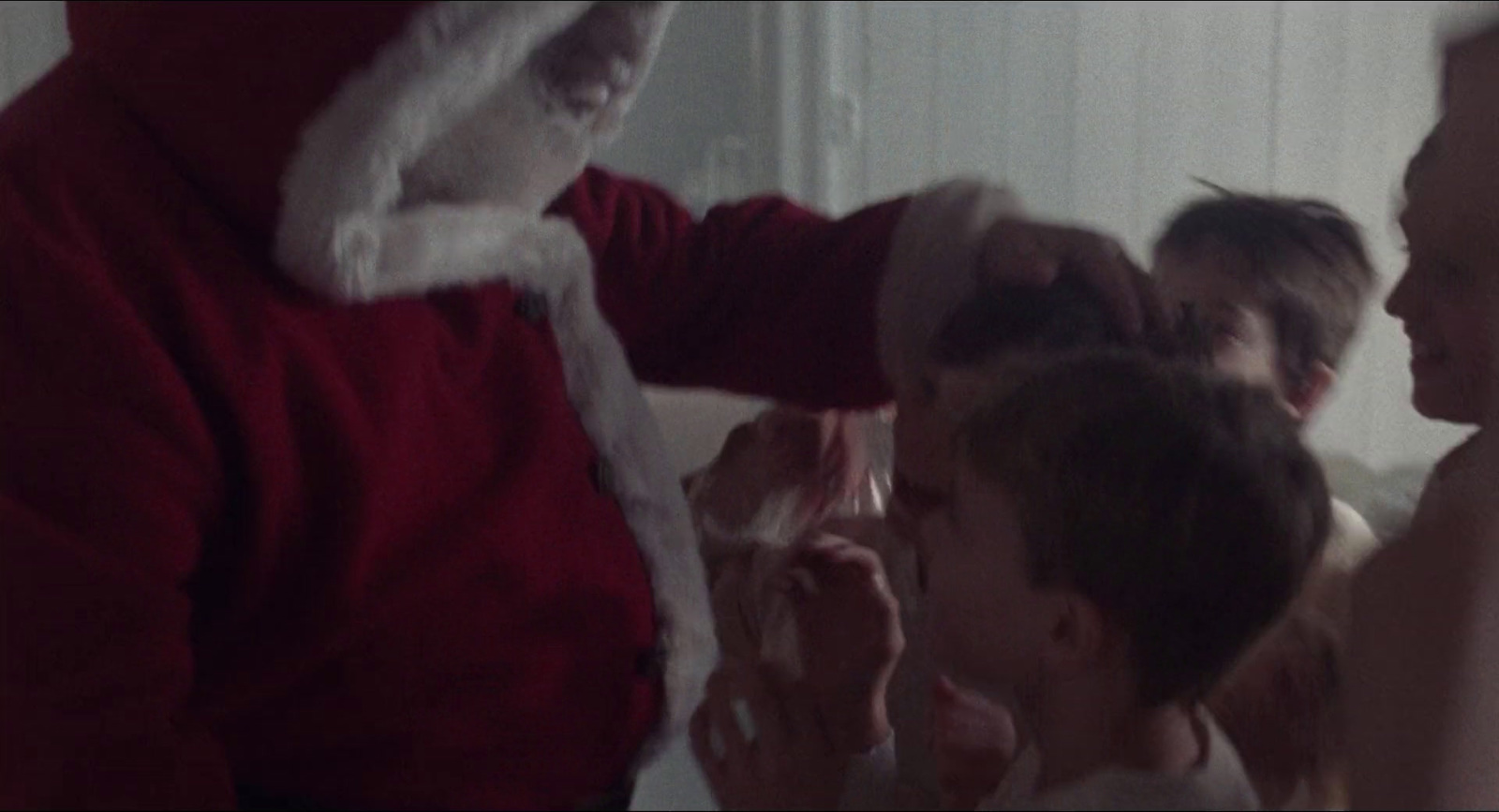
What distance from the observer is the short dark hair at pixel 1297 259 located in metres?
0.35

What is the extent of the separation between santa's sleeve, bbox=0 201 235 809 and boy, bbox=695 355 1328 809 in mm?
201

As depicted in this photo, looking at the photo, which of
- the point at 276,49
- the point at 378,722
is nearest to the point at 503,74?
the point at 276,49

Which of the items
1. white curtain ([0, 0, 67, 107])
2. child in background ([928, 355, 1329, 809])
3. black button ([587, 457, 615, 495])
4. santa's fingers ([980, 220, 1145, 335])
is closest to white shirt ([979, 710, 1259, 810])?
child in background ([928, 355, 1329, 809])

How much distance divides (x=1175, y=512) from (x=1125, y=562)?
0.05 feet

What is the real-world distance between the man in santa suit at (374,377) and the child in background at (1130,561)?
0.08m

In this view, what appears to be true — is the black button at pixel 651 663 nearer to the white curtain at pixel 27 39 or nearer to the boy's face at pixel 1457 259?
the boy's face at pixel 1457 259

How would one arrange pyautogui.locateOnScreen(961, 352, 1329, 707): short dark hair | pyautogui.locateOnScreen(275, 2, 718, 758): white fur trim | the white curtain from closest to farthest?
1. pyautogui.locateOnScreen(961, 352, 1329, 707): short dark hair
2. pyautogui.locateOnScreen(275, 2, 718, 758): white fur trim
3. the white curtain

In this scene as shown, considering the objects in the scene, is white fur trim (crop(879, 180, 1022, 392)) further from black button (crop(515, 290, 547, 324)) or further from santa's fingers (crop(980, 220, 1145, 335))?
black button (crop(515, 290, 547, 324))

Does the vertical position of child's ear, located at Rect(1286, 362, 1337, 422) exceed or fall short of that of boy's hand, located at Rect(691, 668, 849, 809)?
it exceeds it

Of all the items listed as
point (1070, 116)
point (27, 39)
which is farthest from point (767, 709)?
point (27, 39)

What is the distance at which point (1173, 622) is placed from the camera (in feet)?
0.94

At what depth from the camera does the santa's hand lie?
0.35 meters

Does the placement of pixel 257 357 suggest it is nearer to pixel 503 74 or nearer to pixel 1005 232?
pixel 503 74

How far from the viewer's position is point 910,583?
1.18ft
